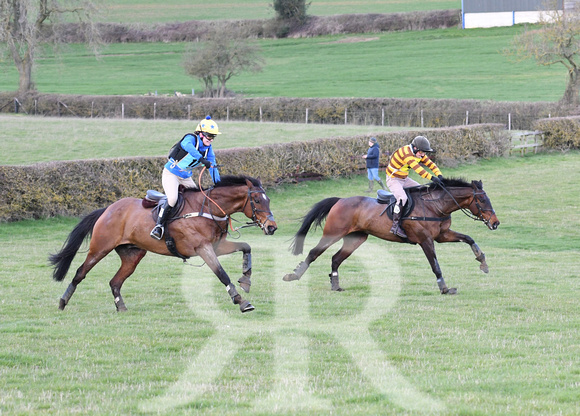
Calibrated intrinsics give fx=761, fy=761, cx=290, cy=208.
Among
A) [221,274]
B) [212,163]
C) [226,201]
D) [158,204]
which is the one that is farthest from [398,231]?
[158,204]

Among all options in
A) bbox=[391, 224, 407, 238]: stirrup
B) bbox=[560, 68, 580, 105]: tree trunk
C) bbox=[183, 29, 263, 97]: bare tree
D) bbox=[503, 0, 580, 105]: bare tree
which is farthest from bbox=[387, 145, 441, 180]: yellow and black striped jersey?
bbox=[183, 29, 263, 97]: bare tree

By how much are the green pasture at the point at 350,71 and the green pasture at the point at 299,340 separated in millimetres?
42789

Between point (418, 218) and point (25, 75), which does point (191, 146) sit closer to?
point (418, 218)

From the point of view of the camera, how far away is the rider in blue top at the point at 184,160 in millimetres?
9844

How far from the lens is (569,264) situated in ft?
47.4

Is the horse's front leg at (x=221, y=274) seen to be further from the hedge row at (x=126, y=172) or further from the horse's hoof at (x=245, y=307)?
the hedge row at (x=126, y=172)

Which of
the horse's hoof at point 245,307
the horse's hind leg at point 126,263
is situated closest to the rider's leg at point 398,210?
the horse's hoof at point 245,307

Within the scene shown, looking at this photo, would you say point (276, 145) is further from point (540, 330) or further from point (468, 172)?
point (540, 330)

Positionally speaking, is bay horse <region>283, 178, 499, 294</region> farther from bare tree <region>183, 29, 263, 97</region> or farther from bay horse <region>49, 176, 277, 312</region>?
bare tree <region>183, 29, 263, 97</region>

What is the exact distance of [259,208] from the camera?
32.2 feet

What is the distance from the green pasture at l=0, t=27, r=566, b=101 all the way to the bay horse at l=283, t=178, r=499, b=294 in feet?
140

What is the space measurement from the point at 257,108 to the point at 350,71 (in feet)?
79.3

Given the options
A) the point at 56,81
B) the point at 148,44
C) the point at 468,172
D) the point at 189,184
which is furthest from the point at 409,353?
the point at 148,44

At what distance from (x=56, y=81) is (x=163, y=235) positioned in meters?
63.2
